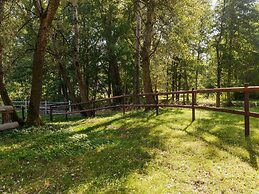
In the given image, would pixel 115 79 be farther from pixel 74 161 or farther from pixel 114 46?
pixel 74 161

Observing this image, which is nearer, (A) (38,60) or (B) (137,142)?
(B) (137,142)

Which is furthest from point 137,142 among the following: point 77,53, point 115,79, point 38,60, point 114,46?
point 115,79

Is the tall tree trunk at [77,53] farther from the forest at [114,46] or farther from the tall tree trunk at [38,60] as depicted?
the tall tree trunk at [38,60]

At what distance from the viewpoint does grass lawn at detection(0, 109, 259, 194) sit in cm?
454

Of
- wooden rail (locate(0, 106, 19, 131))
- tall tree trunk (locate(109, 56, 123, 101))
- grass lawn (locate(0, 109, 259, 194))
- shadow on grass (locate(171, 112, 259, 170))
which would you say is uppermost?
tall tree trunk (locate(109, 56, 123, 101))

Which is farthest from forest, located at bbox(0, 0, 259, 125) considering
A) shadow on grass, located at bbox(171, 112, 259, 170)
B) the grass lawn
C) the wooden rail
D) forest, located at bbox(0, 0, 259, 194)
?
the grass lawn

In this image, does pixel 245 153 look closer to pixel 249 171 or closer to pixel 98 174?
pixel 249 171

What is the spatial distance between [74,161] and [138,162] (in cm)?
134

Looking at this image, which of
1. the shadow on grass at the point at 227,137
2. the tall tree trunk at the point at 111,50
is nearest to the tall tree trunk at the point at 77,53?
the tall tree trunk at the point at 111,50

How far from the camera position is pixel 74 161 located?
596 cm

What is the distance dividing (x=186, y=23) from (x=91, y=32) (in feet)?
43.8

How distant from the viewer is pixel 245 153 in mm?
5871

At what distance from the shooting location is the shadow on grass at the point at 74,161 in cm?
476

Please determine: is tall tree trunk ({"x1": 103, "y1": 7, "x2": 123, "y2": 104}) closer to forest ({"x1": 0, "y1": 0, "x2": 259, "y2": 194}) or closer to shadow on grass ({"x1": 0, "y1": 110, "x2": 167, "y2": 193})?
forest ({"x1": 0, "y1": 0, "x2": 259, "y2": 194})
